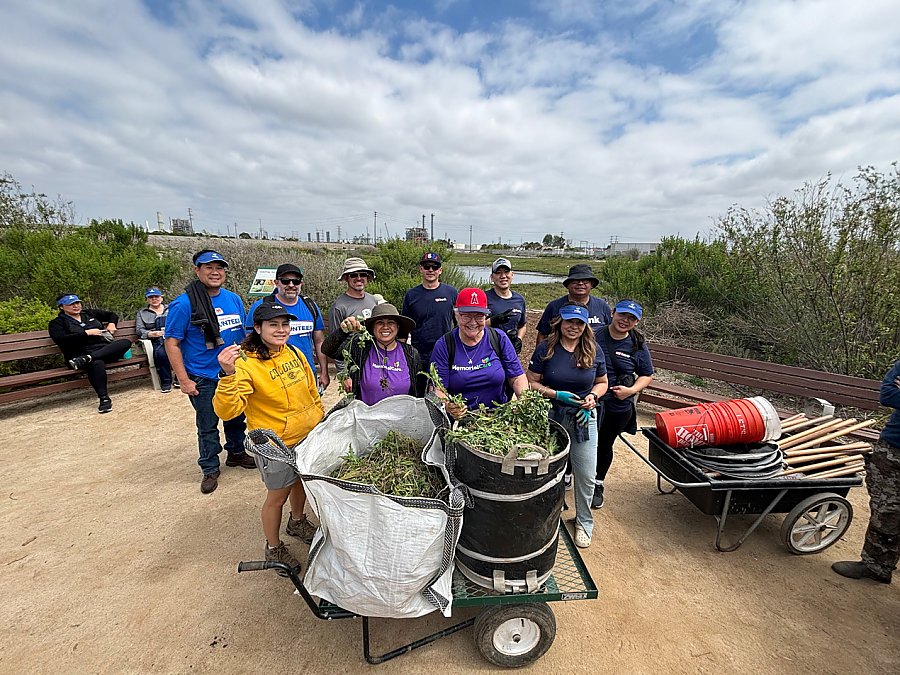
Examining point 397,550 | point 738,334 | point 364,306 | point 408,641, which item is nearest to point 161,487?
point 364,306

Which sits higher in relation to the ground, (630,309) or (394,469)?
(630,309)

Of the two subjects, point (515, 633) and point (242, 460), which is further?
point (242, 460)

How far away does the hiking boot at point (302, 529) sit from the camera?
3.23 metres

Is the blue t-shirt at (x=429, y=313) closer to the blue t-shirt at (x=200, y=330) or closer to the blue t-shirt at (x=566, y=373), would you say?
the blue t-shirt at (x=566, y=373)

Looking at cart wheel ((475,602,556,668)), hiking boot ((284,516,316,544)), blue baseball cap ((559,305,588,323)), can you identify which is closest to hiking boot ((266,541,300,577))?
hiking boot ((284,516,316,544))

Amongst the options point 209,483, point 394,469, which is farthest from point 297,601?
point 209,483

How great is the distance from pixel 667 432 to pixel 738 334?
6.93 m

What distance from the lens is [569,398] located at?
296cm

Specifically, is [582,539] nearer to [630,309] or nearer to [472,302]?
[630,309]

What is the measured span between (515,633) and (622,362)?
7.04ft

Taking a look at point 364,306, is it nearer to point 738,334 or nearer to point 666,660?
point 666,660

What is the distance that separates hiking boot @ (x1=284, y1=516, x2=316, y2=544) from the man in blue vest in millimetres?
1284

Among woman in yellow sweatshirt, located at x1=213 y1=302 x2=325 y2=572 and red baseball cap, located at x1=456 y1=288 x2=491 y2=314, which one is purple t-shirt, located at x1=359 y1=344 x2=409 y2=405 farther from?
red baseball cap, located at x1=456 y1=288 x2=491 y2=314

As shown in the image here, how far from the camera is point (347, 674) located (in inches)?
88.7
